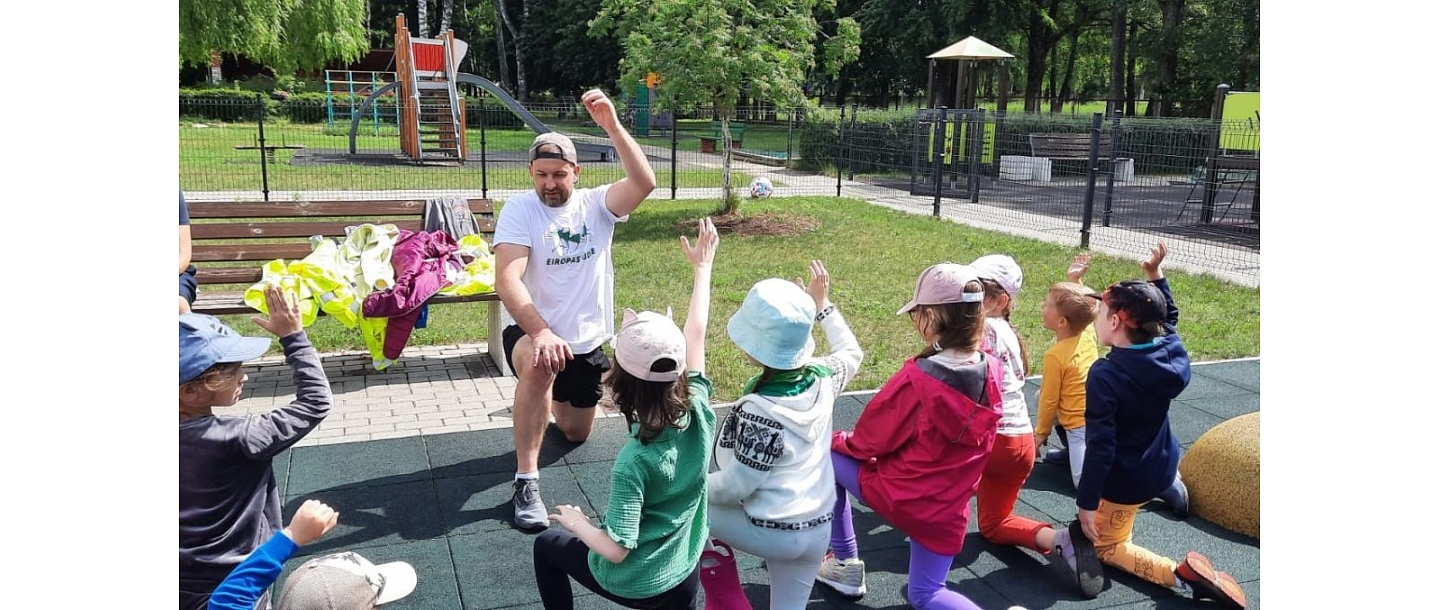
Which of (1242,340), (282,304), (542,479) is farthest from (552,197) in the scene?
(1242,340)

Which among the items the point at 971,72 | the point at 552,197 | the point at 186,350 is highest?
the point at 971,72

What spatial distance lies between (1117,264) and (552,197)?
8.42 meters

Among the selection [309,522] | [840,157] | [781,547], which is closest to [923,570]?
[781,547]

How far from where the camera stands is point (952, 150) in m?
17.6

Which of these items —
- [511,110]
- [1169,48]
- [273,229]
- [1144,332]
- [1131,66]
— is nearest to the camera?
[1144,332]

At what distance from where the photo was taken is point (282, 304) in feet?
9.27

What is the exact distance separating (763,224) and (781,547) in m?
11.0

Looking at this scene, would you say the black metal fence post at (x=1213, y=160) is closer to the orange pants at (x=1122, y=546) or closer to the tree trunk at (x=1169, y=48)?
the orange pants at (x=1122, y=546)

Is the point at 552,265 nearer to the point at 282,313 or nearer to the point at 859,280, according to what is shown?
the point at 282,313

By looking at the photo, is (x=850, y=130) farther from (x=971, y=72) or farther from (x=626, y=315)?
(x=626, y=315)

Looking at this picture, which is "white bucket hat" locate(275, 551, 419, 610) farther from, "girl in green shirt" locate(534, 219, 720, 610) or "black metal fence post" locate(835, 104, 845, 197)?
"black metal fence post" locate(835, 104, 845, 197)

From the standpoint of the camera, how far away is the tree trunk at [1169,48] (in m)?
32.6

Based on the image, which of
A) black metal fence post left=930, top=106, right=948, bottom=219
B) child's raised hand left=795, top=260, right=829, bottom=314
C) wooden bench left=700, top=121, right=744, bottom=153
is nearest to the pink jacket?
child's raised hand left=795, top=260, right=829, bottom=314

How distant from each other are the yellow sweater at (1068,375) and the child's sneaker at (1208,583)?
42.2 inches
